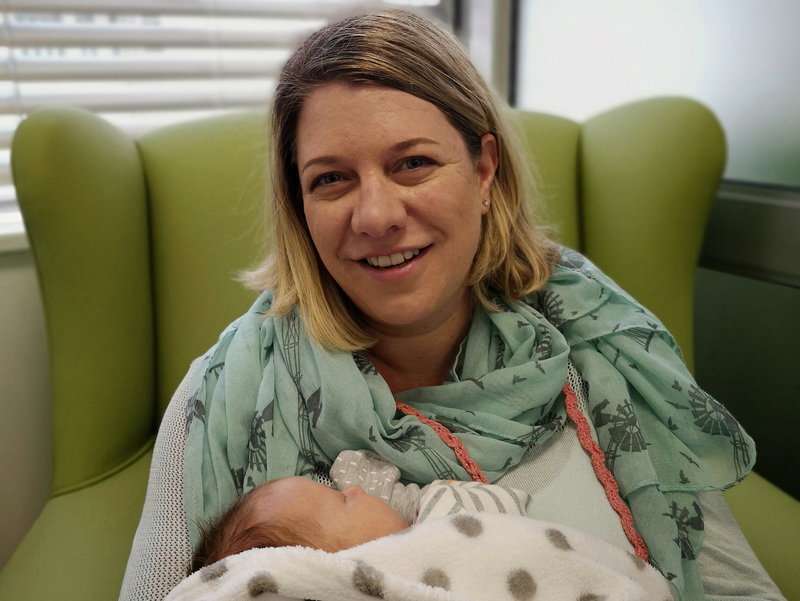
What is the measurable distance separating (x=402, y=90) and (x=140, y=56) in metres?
1.16

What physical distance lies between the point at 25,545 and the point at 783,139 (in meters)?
1.75

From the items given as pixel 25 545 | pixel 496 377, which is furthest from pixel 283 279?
A: pixel 25 545

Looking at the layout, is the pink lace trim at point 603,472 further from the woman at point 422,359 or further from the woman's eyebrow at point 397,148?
the woman's eyebrow at point 397,148

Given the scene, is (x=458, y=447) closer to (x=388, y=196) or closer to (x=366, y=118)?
(x=388, y=196)

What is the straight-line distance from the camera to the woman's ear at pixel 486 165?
1.15m

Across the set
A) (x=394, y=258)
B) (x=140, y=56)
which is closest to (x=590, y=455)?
(x=394, y=258)

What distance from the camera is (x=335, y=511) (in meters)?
0.86

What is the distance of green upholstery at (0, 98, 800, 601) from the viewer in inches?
49.6

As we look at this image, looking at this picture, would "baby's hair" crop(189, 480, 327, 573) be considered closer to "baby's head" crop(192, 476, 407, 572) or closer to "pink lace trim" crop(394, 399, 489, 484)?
"baby's head" crop(192, 476, 407, 572)

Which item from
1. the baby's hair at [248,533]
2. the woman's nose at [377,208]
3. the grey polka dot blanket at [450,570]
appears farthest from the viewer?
the woman's nose at [377,208]

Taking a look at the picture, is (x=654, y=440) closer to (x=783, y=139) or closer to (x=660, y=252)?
(x=660, y=252)

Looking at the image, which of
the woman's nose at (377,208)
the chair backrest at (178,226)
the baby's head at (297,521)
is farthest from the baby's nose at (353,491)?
the chair backrest at (178,226)

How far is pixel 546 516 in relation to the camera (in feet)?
3.35

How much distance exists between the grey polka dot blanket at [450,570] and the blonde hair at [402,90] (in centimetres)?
40
